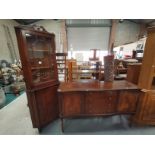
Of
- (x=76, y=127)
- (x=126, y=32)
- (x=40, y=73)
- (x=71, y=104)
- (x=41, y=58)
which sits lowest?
(x=76, y=127)

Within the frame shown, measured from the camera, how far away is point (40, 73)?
6.32 ft

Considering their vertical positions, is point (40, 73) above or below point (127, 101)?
above

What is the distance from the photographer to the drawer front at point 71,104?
5.71 ft

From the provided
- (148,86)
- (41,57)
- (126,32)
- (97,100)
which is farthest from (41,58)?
(126,32)

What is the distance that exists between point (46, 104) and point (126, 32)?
323 inches

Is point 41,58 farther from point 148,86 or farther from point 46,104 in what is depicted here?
point 148,86

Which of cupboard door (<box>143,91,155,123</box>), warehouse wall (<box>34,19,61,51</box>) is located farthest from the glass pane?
warehouse wall (<box>34,19,61,51</box>)

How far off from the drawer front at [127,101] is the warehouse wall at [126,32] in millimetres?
6829

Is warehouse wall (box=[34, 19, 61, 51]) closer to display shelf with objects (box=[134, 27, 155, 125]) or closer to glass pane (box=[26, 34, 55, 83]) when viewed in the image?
glass pane (box=[26, 34, 55, 83])

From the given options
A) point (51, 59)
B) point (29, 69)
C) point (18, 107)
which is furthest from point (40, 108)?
point (18, 107)

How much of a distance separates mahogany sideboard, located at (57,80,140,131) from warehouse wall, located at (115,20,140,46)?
22.5ft

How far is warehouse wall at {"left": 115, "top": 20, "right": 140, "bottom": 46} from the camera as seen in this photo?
752 centimetres
